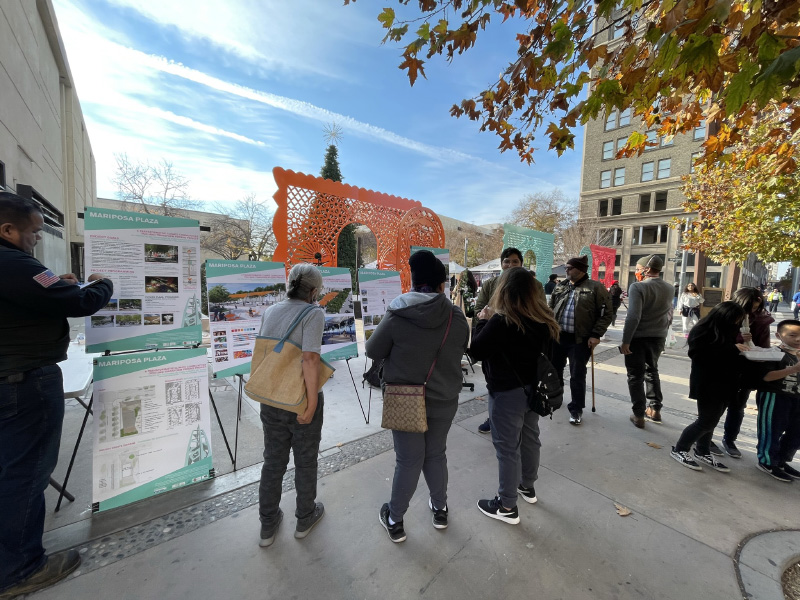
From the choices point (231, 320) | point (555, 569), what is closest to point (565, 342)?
point (555, 569)

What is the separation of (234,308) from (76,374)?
3.93 feet

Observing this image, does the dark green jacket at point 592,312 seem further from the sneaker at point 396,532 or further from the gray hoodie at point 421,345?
the sneaker at point 396,532

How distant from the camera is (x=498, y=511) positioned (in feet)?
6.93

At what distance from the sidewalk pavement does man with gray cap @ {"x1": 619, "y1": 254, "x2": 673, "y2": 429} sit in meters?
0.84

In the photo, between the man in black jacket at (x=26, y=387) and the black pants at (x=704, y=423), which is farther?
the black pants at (x=704, y=423)

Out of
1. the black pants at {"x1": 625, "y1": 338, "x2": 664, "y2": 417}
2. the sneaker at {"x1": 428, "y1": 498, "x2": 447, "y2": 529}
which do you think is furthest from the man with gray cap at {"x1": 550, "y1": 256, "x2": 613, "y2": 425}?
the sneaker at {"x1": 428, "y1": 498, "x2": 447, "y2": 529}

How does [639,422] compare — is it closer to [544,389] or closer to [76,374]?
[544,389]

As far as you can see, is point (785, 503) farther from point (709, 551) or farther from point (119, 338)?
point (119, 338)

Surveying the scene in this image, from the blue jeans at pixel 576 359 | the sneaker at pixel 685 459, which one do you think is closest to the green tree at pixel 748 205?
the blue jeans at pixel 576 359

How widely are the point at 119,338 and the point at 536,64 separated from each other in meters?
3.25

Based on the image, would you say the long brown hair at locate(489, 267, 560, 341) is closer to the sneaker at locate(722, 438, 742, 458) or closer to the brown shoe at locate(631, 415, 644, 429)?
the brown shoe at locate(631, 415, 644, 429)

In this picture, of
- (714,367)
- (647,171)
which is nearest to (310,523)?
(714,367)

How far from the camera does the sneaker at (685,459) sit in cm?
274

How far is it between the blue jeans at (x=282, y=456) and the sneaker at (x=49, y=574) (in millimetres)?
960
